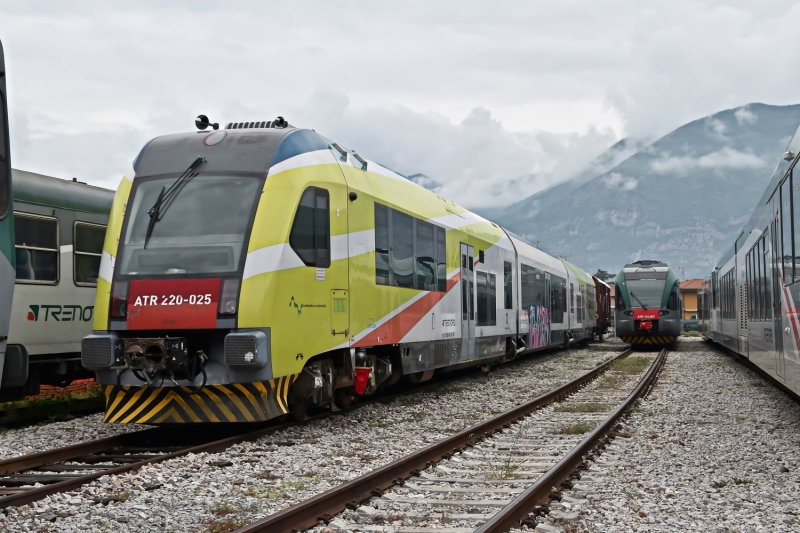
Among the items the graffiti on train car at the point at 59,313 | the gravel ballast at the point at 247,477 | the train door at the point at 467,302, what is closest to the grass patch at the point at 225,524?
the gravel ballast at the point at 247,477

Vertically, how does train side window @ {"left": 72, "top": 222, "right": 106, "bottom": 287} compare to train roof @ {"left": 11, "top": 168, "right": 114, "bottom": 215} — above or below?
below

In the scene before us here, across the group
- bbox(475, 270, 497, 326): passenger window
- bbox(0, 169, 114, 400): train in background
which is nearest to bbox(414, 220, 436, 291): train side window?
bbox(475, 270, 497, 326): passenger window

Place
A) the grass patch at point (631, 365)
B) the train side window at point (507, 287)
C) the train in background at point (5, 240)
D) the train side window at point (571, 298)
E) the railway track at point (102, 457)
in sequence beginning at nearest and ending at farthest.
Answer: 1. the train in background at point (5, 240)
2. the railway track at point (102, 457)
3. the train side window at point (507, 287)
4. the grass patch at point (631, 365)
5. the train side window at point (571, 298)

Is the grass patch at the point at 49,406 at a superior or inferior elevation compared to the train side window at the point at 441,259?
inferior

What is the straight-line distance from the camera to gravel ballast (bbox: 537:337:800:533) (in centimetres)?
568

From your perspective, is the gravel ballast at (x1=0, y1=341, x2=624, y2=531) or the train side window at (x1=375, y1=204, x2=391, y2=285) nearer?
the gravel ballast at (x1=0, y1=341, x2=624, y2=531)

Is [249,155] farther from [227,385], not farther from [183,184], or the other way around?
[227,385]

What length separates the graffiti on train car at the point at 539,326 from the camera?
70.2 ft

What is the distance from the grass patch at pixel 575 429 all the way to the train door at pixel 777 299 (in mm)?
2633

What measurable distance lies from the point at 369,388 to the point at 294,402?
1.80 meters

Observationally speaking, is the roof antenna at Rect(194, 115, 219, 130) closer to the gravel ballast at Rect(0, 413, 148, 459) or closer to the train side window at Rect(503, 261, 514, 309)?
the gravel ballast at Rect(0, 413, 148, 459)

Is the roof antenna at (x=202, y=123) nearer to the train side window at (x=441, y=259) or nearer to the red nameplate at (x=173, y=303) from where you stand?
the red nameplate at (x=173, y=303)

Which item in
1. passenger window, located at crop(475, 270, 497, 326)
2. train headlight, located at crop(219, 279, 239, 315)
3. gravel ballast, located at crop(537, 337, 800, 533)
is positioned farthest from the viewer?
passenger window, located at crop(475, 270, 497, 326)

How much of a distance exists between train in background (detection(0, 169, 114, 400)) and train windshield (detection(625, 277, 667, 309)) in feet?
71.7
